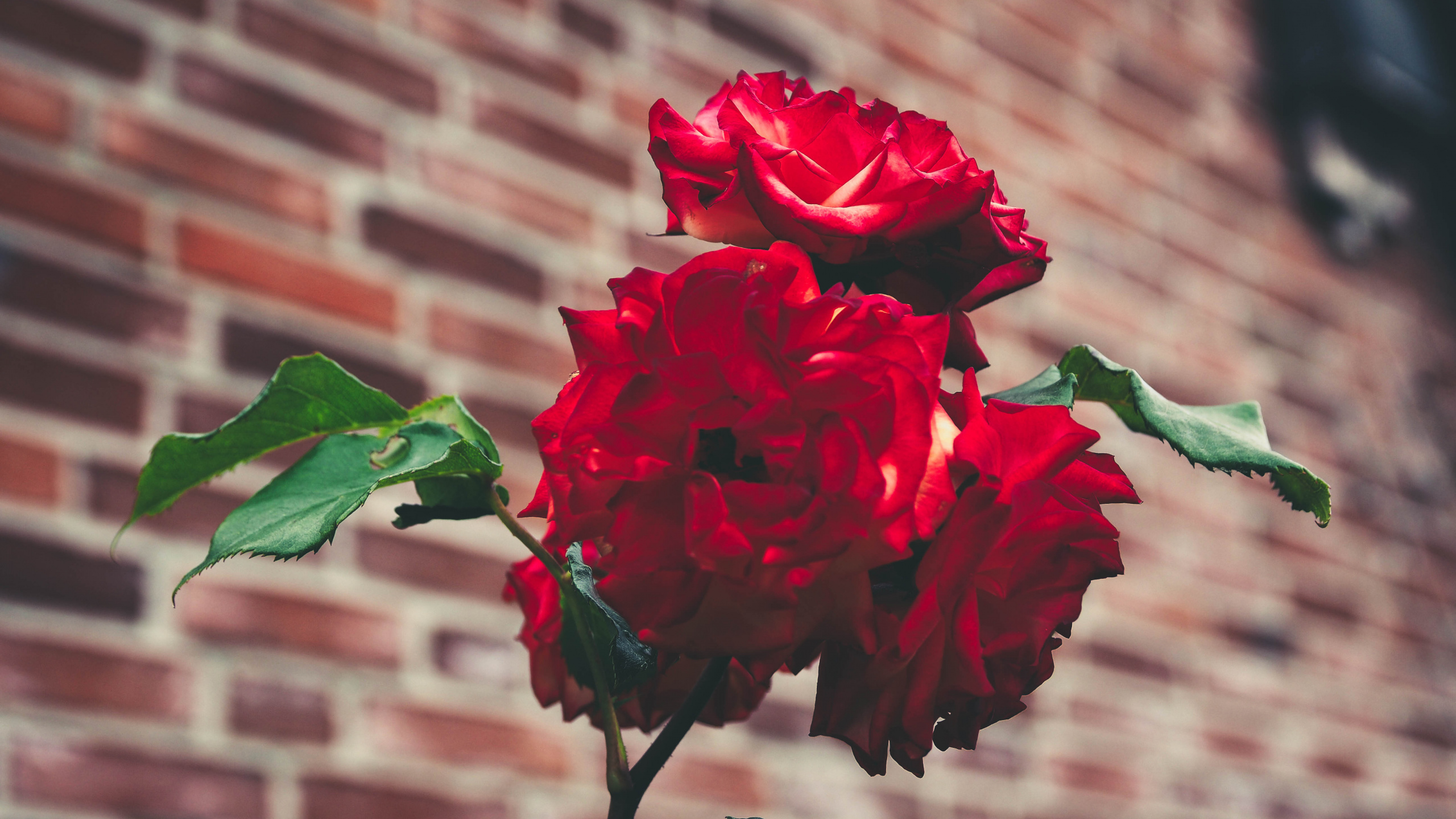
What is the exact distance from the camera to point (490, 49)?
973 mm

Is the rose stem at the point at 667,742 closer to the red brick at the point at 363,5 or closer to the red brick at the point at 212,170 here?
the red brick at the point at 212,170

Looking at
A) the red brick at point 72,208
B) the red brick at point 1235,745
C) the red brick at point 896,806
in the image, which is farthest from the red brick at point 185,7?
the red brick at point 1235,745

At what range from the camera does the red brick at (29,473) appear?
688 mm

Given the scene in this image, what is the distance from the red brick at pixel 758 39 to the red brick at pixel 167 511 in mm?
634

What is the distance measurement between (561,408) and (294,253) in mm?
608

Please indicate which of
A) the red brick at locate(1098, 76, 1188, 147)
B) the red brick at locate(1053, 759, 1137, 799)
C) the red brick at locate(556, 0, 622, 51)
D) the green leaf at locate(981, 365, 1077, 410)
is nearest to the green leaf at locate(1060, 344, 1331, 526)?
the green leaf at locate(981, 365, 1077, 410)

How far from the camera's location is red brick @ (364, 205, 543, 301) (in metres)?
0.88

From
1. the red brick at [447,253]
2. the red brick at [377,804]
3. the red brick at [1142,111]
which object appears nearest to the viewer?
the red brick at [377,804]

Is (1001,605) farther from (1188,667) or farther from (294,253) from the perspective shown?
(1188,667)

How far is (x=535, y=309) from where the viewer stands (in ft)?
3.13

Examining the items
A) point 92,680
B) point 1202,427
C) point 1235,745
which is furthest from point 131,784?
point 1235,745

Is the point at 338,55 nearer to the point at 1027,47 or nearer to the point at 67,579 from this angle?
the point at 67,579

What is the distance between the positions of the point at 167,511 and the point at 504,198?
372 mm

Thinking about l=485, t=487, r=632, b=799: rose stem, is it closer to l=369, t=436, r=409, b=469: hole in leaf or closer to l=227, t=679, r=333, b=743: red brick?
l=369, t=436, r=409, b=469: hole in leaf
